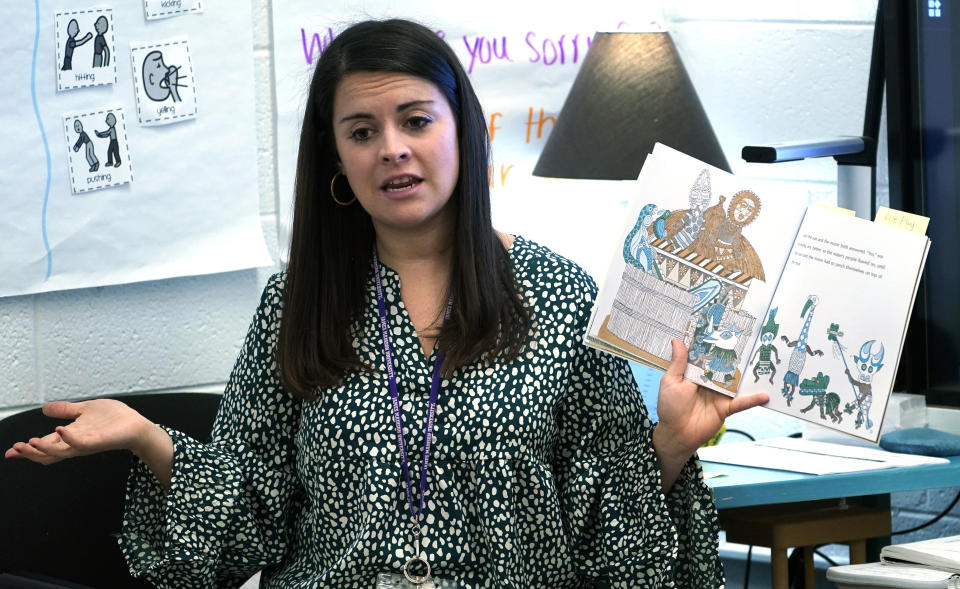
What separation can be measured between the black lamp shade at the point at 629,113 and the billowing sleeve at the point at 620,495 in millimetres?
595

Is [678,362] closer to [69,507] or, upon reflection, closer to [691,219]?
[691,219]

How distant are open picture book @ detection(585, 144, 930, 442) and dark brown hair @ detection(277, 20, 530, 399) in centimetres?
15

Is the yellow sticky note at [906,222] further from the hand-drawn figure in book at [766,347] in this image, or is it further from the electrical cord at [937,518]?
the electrical cord at [937,518]

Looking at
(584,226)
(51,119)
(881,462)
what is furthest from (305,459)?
(584,226)

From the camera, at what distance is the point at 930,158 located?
1.78m

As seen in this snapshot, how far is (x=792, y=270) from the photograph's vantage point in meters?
1.39

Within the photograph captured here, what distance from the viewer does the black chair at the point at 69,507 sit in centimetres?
154

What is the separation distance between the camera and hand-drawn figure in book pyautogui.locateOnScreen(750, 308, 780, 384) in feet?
4.58

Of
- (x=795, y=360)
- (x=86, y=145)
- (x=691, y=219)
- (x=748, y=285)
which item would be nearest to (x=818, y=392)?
(x=795, y=360)

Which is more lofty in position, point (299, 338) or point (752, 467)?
point (299, 338)

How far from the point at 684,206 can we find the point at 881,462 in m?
0.52

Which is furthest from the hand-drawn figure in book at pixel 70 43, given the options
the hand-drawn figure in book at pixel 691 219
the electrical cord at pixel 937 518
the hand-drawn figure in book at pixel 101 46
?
the electrical cord at pixel 937 518

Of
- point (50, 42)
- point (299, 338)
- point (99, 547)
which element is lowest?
point (99, 547)

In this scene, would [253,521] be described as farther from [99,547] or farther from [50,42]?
[50,42]
